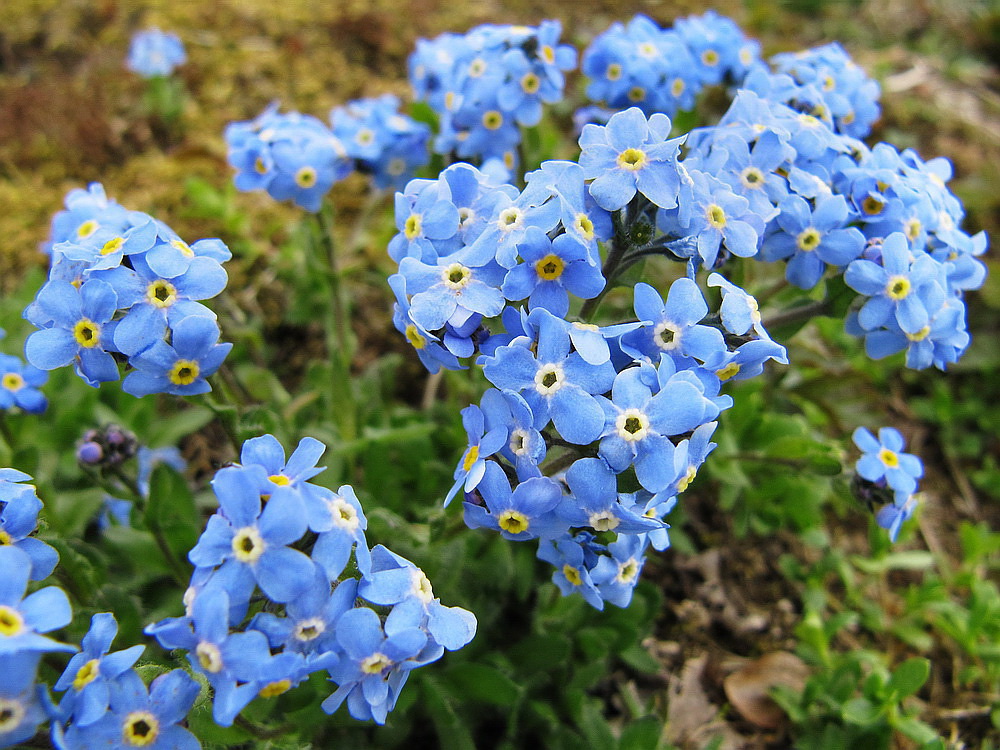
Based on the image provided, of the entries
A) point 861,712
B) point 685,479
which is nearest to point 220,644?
point 685,479

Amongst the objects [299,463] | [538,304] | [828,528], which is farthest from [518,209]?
[828,528]

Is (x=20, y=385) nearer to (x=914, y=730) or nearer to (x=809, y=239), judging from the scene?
(x=809, y=239)

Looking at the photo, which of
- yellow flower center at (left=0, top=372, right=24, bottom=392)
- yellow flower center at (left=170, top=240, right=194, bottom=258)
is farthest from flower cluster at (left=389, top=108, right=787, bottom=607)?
yellow flower center at (left=0, top=372, right=24, bottom=392)

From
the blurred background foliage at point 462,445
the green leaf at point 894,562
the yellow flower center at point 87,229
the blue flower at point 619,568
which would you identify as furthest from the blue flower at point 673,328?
the green leaf at point 894,562

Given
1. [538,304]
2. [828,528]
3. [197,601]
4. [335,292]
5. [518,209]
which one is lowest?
[828,528]

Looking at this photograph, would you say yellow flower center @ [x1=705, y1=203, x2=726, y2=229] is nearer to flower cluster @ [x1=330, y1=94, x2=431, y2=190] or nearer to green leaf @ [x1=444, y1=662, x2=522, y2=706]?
green leaf @ [x1=444, y1=662, x2=522, y2=706]

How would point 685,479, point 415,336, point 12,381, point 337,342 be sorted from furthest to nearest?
point 337,342 < point 12,381 < point 415,336 < point 685,479

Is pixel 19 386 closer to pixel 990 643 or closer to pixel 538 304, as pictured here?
pixel 538 304
